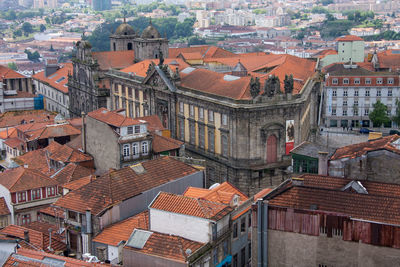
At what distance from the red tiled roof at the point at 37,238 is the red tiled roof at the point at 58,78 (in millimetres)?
68949

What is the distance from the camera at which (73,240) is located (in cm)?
3991

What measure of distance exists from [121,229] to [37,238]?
248 inches

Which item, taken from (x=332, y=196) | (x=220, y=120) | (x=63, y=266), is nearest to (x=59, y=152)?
(x=220, y=120)

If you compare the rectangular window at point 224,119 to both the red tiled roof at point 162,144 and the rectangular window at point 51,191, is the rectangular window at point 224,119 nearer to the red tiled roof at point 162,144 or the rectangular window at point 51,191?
the red tiled roof at point 162,144

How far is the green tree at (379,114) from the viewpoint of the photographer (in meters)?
90.2

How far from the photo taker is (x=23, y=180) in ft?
165

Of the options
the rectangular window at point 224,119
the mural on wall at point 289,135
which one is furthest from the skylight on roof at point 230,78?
the mural on wall at point 289,135

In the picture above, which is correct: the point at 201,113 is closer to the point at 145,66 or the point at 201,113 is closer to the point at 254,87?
the point at 254,87

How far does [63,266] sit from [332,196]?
1504 cm

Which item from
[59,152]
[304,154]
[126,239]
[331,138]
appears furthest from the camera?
[331,138]

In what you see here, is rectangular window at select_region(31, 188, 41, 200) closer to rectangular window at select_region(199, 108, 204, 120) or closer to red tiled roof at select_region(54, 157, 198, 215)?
red tiled roof at select_region(54, 157, 198, 215)

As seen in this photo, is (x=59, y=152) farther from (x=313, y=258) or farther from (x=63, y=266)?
(x=313, y=258)

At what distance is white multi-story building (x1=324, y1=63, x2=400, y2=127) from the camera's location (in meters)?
91.8

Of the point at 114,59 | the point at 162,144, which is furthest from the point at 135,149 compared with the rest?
the point at 114,59
